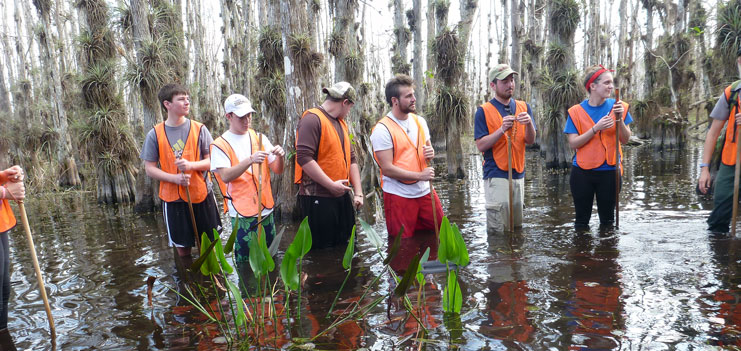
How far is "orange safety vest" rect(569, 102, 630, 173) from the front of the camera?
493 centimetres

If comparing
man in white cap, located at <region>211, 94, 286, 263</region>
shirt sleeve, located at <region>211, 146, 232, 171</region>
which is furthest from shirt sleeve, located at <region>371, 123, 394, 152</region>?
shirt sleeve, located at <region>211, 146, 232, 171</region>

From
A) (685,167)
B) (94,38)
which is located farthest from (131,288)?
(685,167)

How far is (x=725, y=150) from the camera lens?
181 inches

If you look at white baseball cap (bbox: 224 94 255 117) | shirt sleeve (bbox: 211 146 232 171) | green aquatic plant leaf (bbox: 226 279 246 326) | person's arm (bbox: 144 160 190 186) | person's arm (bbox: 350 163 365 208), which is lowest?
green aquatic plant leaf (bbox: 226 279 246 326)

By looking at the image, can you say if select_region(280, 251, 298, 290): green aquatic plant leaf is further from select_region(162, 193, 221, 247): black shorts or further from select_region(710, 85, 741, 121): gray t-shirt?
select_region(710, 85, 741, 121): gray t-shirt

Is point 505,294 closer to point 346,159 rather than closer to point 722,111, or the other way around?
point 346,159

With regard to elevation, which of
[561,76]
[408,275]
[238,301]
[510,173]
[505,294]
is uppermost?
[561,76]

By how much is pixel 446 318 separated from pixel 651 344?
114cm

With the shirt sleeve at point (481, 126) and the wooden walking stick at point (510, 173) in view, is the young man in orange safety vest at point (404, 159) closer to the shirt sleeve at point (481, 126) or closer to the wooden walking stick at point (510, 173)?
the shirt sleeve at point (481, 126)

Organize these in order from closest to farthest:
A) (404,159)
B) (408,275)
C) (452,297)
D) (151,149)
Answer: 1. (408,275)
2. (452,297)
3. (151,149)
4. (404,159)

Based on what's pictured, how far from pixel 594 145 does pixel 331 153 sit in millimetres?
2659

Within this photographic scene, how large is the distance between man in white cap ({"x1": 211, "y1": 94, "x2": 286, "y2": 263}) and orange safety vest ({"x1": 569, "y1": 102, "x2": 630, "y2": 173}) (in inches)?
119

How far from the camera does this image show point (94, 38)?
11539 millimetres

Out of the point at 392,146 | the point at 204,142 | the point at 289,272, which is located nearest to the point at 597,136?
the point at 392,146
